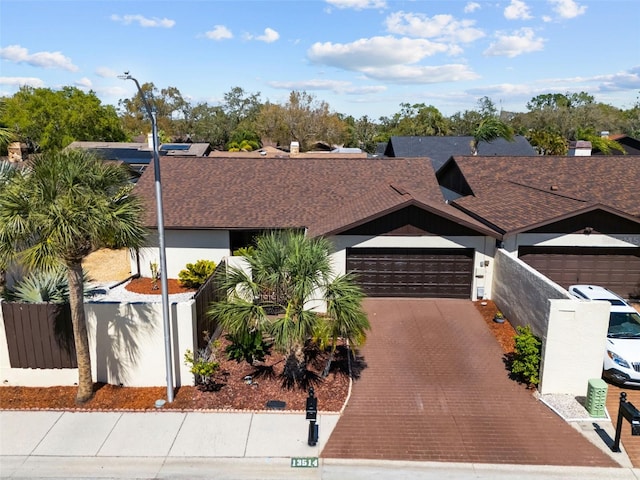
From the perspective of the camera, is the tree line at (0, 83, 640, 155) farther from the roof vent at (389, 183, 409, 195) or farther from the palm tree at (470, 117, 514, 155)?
the roof vent at (389, 183, 409, 195)

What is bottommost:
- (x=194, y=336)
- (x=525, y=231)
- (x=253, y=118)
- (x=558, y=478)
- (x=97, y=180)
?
(x=558, y=478)

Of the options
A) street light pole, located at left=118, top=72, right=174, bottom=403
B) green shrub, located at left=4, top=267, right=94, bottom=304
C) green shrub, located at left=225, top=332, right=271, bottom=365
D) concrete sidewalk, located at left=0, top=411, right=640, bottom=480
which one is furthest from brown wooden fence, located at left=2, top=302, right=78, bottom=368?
green shrub, located at left=225, top=332, right=271, bottom=365

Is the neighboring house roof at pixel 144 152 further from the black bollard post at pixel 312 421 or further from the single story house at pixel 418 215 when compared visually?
the black bollard post at pixel 312 421

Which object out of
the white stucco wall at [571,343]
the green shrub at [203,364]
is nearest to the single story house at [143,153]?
the green shrub at [203,364]

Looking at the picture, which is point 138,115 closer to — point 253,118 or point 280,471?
point 253,118

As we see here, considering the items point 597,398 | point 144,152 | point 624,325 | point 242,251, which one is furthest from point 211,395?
point 144,152

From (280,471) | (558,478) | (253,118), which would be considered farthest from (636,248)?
(253,118)

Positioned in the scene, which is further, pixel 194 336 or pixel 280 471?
pixel 194 336

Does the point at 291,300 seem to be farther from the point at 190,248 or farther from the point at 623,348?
the point at 190,248
